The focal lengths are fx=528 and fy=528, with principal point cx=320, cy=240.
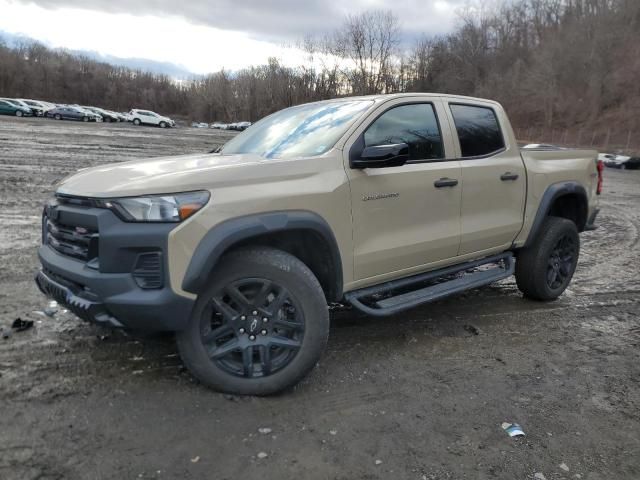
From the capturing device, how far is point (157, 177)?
3.09m

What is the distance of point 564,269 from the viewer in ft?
18.5

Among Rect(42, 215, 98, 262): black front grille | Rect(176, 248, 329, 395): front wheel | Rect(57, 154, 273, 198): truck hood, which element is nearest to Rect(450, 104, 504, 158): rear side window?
Rect(57, 154, 273, 198): truck hood

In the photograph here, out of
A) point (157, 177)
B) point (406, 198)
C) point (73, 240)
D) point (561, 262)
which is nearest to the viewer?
point (157, 177)

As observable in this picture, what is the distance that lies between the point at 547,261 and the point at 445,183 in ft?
6.09

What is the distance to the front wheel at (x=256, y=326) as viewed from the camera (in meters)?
3.21

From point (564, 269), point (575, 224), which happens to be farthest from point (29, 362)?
point (575, 224)

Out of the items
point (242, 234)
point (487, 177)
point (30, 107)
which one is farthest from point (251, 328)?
point (30, 107)

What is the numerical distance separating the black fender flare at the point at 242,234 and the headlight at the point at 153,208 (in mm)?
199

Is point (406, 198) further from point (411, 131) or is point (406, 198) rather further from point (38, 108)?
point (38, 108)

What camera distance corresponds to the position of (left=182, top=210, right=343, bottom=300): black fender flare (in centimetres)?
299

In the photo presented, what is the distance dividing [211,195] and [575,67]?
2868 inches

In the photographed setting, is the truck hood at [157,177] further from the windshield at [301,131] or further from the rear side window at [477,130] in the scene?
the rear side window at [477,130]

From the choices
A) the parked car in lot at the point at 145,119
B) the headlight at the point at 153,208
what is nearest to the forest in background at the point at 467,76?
the parked car in lot at the point at 145,119

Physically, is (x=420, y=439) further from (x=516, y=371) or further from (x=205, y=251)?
(x=205, y=251)
